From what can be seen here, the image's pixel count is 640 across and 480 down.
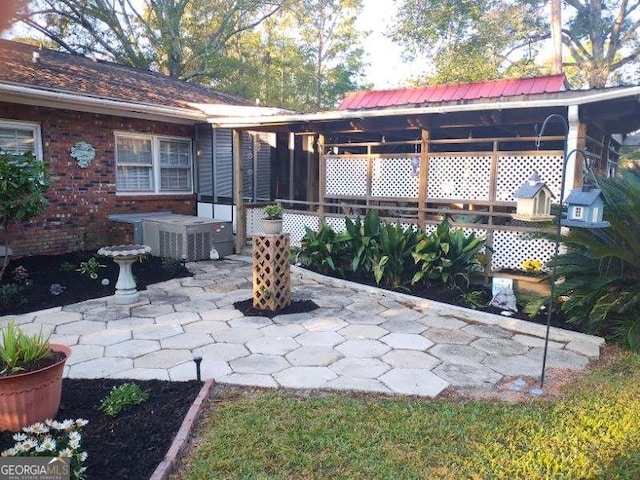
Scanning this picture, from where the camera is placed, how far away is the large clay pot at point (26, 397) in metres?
2.52

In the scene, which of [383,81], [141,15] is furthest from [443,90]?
[141,15]

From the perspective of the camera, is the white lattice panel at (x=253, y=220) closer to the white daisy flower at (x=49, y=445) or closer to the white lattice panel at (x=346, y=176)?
the white lattice panel at (x=346, y=176)

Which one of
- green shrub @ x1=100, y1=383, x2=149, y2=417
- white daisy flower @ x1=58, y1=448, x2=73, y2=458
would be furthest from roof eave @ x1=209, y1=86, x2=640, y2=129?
white daisy flower @ x1=58, y1=448, x2=73, y2=458

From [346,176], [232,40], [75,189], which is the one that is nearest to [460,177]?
[346,176]

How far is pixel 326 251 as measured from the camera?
6.89 m

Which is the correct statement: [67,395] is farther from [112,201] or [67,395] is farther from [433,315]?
[112,201]

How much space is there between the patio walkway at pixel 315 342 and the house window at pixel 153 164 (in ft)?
11.9

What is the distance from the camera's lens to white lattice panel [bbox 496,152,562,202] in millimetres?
6023

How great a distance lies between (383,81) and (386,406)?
21329mm

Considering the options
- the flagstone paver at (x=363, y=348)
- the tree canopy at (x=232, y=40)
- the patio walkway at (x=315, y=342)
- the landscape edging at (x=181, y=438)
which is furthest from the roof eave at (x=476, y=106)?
the tree canopy at (x=232, y=40)

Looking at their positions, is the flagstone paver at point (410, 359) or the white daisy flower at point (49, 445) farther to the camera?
the flagstone paver at point (410, 359)

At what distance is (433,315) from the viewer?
17.5 feet

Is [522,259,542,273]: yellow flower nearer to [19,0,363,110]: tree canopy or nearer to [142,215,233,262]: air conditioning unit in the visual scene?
[142,215,233,262]: air conditioning unit

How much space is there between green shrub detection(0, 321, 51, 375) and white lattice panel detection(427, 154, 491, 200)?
566cm
